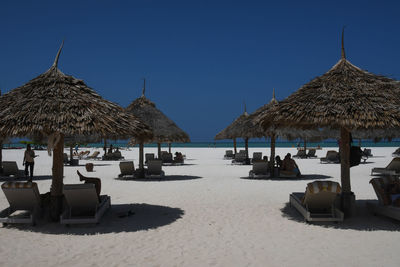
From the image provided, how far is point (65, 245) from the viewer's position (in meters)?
4.63

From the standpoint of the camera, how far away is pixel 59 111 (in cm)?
561

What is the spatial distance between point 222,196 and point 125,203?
2.58 meters

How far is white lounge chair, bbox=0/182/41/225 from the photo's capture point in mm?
5523

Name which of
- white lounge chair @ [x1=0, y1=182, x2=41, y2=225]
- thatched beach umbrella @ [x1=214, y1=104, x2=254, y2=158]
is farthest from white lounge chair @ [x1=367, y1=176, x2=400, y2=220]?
thatched beach umbrella @ [x1=214, y1=104, x2=254, y2=158]

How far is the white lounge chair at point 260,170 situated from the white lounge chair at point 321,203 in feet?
20.8

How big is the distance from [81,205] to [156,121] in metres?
9.22

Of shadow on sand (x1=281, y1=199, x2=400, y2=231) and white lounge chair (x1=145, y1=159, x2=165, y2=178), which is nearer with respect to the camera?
shadow on sand (x1=281, y1=199, x2=400, y2=231)

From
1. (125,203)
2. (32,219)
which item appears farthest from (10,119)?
(125,203)

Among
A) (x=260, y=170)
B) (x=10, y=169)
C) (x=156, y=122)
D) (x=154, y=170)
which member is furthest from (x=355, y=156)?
(x=10, y=169)

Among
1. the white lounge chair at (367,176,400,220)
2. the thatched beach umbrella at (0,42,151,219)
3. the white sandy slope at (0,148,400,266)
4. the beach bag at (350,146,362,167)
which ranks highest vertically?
the thatched beach umbrella at (0,42,151,219)

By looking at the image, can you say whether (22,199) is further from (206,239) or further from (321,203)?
(321,203)

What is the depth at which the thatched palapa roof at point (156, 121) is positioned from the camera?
47.5 ft

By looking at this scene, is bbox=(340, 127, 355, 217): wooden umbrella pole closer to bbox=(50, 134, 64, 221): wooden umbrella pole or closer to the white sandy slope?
the white sandy slope

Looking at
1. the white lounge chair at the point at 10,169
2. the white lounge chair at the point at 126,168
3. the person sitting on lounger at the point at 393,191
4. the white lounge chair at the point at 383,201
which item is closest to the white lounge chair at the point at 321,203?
the white lounge chair at the point at 383,201
